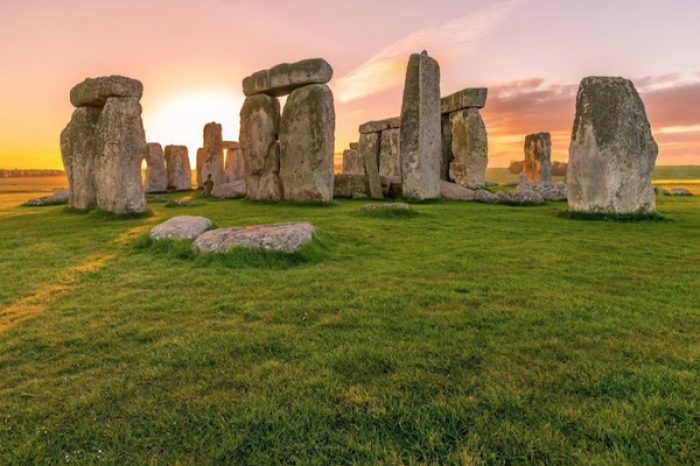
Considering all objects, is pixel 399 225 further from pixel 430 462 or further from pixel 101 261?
pixel 430 462

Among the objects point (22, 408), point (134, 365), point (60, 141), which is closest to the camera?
point (22, 408)

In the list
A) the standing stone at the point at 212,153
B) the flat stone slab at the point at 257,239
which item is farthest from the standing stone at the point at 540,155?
the flat stone slab at the point at 257,239

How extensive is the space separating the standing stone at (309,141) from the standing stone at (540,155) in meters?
14.1

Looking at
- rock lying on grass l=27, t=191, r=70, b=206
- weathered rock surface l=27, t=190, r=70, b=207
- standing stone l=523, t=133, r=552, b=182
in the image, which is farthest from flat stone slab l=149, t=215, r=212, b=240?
standing stone l=523, t=133, r=552, b=182

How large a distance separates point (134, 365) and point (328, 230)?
4501 mm

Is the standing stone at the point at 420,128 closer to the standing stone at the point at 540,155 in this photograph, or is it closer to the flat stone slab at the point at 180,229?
the flat stone slab at the point at 180,229

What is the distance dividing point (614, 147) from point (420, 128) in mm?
5425

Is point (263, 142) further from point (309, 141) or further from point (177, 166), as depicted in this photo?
point (177, 166)

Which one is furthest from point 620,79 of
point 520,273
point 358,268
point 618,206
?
point 358,268

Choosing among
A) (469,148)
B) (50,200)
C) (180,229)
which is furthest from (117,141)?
(469,148)

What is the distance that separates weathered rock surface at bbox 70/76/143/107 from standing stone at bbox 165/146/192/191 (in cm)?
1261

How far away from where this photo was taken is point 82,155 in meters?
10.1

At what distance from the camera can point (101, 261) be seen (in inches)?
208

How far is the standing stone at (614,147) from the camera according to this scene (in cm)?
788
